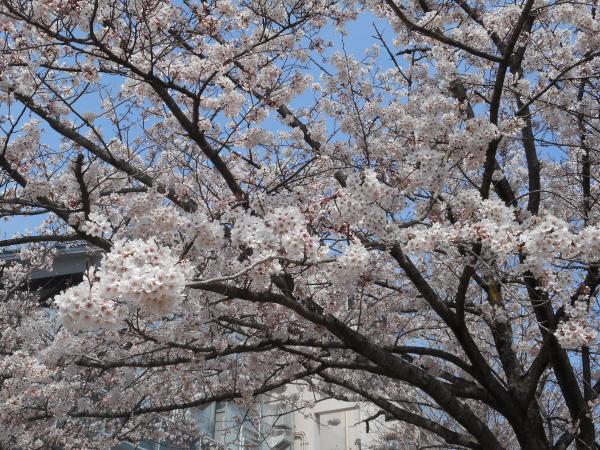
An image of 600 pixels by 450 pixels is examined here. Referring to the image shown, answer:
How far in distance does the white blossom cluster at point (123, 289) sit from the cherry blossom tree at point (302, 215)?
1cm

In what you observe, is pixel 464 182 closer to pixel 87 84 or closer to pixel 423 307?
pixel 423 307

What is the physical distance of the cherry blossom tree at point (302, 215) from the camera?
159 inches

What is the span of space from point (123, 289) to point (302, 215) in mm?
1577

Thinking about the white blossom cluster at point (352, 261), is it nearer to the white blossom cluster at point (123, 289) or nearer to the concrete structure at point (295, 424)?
the white blossom cluster at point (123, 289)

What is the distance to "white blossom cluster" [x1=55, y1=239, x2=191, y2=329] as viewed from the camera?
2768 millimetres

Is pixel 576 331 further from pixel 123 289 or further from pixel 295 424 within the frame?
pixel 295 424

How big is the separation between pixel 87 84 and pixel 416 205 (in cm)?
342

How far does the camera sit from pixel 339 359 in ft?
21.1

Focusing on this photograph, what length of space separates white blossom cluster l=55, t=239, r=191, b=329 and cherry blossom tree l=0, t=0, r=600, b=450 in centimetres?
1

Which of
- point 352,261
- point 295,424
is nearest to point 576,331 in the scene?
point 352,261

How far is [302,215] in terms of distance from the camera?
403cm

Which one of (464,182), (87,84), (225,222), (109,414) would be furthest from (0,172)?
(464,182)

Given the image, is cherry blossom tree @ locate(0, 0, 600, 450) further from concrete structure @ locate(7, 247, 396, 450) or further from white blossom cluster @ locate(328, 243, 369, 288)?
concrete structure @ locate(7, 247, 396, 450)

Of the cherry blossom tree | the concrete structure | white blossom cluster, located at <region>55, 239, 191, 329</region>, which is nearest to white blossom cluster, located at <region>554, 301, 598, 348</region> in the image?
the cherry blossom tree
